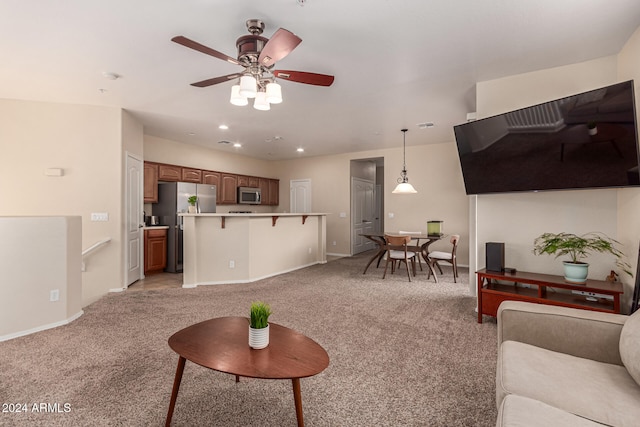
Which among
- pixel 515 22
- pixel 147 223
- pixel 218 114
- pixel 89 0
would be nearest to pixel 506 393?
pixel 515 22

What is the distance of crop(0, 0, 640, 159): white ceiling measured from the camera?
2.17 meters

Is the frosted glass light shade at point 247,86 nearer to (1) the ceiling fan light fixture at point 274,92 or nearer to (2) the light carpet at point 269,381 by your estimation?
(1) the ceiling fan light fixture at point 274,92

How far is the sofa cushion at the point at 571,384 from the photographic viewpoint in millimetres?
1108

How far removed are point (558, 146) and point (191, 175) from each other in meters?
6.12

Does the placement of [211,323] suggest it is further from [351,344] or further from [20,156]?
[20,156]

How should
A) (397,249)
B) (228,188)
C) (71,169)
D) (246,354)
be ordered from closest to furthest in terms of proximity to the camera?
(246,354) → (71,169) → (397,249) → (228,188)

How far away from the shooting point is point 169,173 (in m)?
6.03

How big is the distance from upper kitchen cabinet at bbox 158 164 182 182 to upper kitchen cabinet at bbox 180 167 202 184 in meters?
0.09

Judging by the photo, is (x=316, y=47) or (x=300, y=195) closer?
(x=316, y=47)

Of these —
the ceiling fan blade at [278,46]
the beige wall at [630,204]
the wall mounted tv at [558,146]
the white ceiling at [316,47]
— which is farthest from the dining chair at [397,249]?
the ceiling fan blade at [278,46]

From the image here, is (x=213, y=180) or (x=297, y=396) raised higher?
(x=213, y=180)

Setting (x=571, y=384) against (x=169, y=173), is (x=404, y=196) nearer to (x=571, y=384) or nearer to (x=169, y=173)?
(x=169, y=173)

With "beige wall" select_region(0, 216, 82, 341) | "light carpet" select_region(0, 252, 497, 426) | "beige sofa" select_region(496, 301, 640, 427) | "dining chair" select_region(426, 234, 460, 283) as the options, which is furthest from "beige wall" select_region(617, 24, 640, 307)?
"beige wall" select_region(0, 216, 82, 341)

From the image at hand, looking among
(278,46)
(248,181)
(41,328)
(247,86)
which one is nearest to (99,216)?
(41,328)
